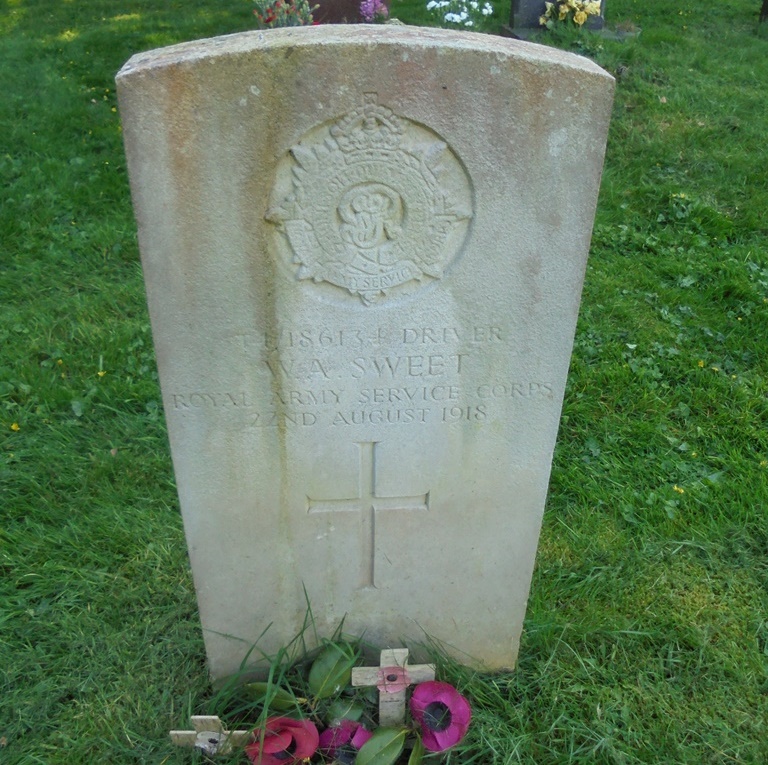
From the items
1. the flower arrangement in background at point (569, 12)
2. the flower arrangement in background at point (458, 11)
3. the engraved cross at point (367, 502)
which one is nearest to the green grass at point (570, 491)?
the engraved cross at point (367, 502)

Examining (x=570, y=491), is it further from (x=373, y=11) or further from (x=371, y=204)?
(x=373, y=11)

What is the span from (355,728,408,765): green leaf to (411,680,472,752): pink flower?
0.24 feet

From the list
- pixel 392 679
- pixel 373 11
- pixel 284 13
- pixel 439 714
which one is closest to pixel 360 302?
pixel 392 679

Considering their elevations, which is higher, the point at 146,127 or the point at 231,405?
the point at 146,127

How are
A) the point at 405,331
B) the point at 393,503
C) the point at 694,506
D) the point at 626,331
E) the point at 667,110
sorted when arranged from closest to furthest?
the point at 405,331 → the point at 393,503 → the point at 694,506 → the point at 626,331 → the point at 667,110

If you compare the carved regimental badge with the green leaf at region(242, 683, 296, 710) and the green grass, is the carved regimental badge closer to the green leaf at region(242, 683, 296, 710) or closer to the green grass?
the green grass

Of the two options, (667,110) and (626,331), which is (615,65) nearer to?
(667,110)

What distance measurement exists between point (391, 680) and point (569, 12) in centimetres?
646

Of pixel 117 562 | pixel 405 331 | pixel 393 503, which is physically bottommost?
pixel 117 562

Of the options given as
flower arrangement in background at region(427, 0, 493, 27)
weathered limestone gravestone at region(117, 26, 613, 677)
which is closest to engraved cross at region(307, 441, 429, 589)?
weathered limestone gravestone at region(117, 26, 613, 677)

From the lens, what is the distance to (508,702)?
2.46 m

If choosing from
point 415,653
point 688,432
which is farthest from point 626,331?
point 415,653

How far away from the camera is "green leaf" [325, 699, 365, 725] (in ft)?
7.62

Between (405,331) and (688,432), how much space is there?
7.02ft
